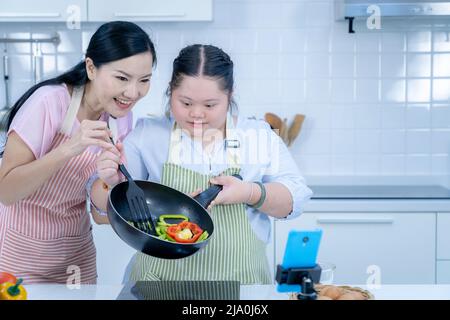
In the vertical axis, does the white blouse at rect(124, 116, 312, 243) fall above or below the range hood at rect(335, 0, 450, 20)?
below

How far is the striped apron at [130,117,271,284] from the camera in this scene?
2.60ft

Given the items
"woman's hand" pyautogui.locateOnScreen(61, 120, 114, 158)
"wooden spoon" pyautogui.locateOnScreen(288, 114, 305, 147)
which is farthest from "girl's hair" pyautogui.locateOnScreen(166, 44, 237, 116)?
"wooden spoon" pyautogui.locateOnScreen(288, 114, 305, 147)

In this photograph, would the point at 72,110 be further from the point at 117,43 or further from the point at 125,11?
the point at 125,11

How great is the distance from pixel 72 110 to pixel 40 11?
2.22 ft

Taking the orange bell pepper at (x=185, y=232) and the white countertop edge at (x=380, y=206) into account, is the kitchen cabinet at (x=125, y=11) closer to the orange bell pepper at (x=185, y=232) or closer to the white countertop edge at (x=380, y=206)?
the white countertop edge at (x=380, y=206)

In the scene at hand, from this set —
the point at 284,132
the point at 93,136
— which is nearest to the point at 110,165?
the point at 93,136

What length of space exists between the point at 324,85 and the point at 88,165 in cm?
87

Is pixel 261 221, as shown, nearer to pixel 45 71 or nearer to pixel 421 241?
pixel 421 241

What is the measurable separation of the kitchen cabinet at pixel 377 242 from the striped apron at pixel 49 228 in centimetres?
56

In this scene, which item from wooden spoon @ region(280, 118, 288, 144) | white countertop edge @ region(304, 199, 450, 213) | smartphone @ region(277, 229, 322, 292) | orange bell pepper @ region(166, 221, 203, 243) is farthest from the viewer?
wooden spoon @ region(280, 118, 288, 144)

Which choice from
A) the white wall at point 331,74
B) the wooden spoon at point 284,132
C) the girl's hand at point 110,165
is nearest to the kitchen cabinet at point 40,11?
the white wall at point 331,74

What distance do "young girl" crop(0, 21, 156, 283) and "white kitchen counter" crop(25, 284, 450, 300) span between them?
10cm

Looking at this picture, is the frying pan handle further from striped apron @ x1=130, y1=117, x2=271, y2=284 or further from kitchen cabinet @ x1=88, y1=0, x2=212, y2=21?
kitchen cabinet @ x1=88, y1=0, x2=212, y2=21

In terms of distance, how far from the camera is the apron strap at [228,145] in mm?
821
